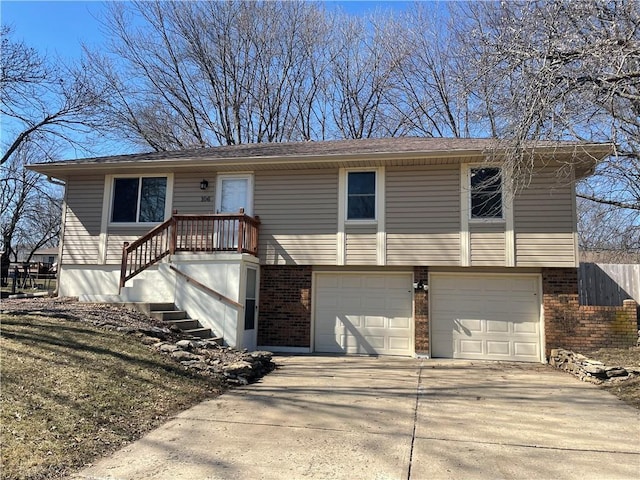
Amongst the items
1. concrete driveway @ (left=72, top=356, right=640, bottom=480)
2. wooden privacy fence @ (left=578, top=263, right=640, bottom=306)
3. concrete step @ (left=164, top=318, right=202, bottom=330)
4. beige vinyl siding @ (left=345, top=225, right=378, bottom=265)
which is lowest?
concrete driveway @ (left=72, top=356, right=640, bottom=480)

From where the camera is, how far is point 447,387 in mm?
6961

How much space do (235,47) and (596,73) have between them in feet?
60.0

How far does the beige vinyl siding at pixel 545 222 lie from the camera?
31.4 ft

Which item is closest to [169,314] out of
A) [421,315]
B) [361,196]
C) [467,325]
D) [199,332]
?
[199,332]

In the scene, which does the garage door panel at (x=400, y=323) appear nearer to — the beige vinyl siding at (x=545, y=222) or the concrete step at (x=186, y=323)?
the beige vinyl siding at (x=545, y=222)

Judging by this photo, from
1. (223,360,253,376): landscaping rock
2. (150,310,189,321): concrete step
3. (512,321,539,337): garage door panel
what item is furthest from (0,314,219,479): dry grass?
(512,321,539,337): garage door panel

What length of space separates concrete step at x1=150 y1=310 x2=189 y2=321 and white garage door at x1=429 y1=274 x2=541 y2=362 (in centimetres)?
547

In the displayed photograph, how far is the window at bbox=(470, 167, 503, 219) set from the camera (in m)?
9.98

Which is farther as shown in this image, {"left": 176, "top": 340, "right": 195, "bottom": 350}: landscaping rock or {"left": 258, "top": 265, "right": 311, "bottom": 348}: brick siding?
{"left": 258, "top": 265, "right": 311, "bottom": 348}: brick siding

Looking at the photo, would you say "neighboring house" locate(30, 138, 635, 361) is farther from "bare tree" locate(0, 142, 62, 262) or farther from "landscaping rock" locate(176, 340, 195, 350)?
"bare tree" locate(0, 142, 62, 262)

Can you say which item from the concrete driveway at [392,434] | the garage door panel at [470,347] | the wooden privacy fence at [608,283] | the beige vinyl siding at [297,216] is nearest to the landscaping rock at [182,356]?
the concrete driveway at [392,434]

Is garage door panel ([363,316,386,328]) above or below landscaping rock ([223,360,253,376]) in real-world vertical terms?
above

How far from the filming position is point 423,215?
1030 centimetres

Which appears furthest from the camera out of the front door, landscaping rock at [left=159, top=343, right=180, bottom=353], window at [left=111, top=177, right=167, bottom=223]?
window at [left=111, top=177, right=167, bottom=223]
